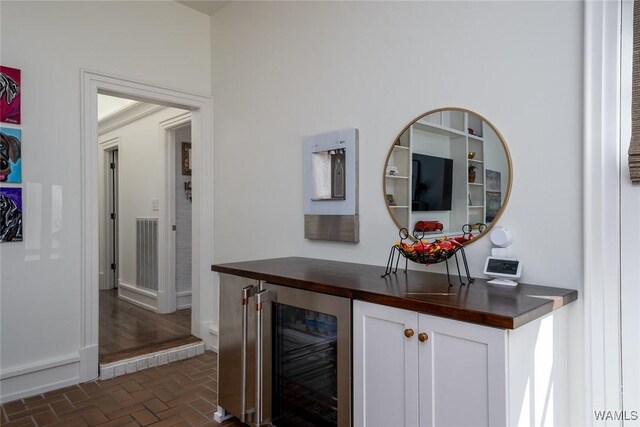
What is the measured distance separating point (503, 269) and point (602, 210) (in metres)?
A: 0.43

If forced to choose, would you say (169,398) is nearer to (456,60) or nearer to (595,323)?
(595,323)

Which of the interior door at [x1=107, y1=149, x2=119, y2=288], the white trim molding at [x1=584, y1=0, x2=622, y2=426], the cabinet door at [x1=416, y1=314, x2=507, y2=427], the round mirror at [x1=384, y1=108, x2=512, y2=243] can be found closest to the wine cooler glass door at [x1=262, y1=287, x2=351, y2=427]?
the cabinet door at [x1=416, y1=314, x2=507, y2=427]

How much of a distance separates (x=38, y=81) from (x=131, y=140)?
263cm

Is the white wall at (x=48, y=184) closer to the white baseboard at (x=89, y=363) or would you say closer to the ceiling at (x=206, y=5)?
the white baseboard at (x=89, y=363)

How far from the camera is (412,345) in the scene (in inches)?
58.1

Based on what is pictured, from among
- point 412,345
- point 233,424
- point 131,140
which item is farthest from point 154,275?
point 412,345

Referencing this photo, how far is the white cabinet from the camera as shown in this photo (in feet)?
4.21

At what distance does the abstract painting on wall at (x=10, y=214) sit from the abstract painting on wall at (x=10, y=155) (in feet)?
0.26

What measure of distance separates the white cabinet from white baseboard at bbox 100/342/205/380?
215 centimetres

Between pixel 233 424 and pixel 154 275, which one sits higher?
pixel 154 275

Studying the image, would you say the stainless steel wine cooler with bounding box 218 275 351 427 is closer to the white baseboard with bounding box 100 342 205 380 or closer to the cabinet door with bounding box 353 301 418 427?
the cabinet door with bounding box 353 301 418 427

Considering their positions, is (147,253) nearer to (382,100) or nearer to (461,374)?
(382,100)

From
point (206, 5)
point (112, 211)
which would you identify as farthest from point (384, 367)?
point (112, 211)

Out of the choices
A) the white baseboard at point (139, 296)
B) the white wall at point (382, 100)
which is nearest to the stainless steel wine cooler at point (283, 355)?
the white wall at point (382, 100)
